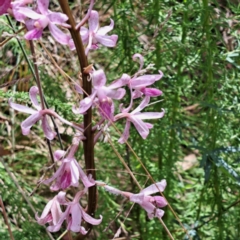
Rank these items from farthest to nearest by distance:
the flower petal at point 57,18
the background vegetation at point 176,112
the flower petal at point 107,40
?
the background vegetation at point 176,112 → the flower petal at point 107,40 → the flower petal at point 57,18

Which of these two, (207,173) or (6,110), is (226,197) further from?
(6,110)

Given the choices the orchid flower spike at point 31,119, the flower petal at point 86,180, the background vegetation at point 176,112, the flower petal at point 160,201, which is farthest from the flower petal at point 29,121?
the background vegetation at point 176,112

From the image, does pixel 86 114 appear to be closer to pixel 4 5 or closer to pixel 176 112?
pixel 4 5

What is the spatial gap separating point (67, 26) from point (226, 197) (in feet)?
3.98

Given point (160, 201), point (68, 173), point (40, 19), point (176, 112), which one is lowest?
point (176, 112)

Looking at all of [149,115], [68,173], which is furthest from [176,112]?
[68,173]

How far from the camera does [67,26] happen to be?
32.4 inches

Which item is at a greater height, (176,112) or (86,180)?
(86,180)

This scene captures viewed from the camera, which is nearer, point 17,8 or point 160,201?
point 17,8

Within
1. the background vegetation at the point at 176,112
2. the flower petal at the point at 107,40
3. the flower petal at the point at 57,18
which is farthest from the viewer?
the background vegetation at the point at 176,112

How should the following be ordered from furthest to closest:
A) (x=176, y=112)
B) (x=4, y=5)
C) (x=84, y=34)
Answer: (x=176, y=112) → (x=84, y=34) → (x=4, y=5)

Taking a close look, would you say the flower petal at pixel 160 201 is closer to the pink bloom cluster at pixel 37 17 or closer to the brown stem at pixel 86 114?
the brown stem at pixel 86 114

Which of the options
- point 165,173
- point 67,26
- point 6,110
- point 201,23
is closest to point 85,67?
point 67,26

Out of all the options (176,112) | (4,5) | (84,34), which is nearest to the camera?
(4,5)
